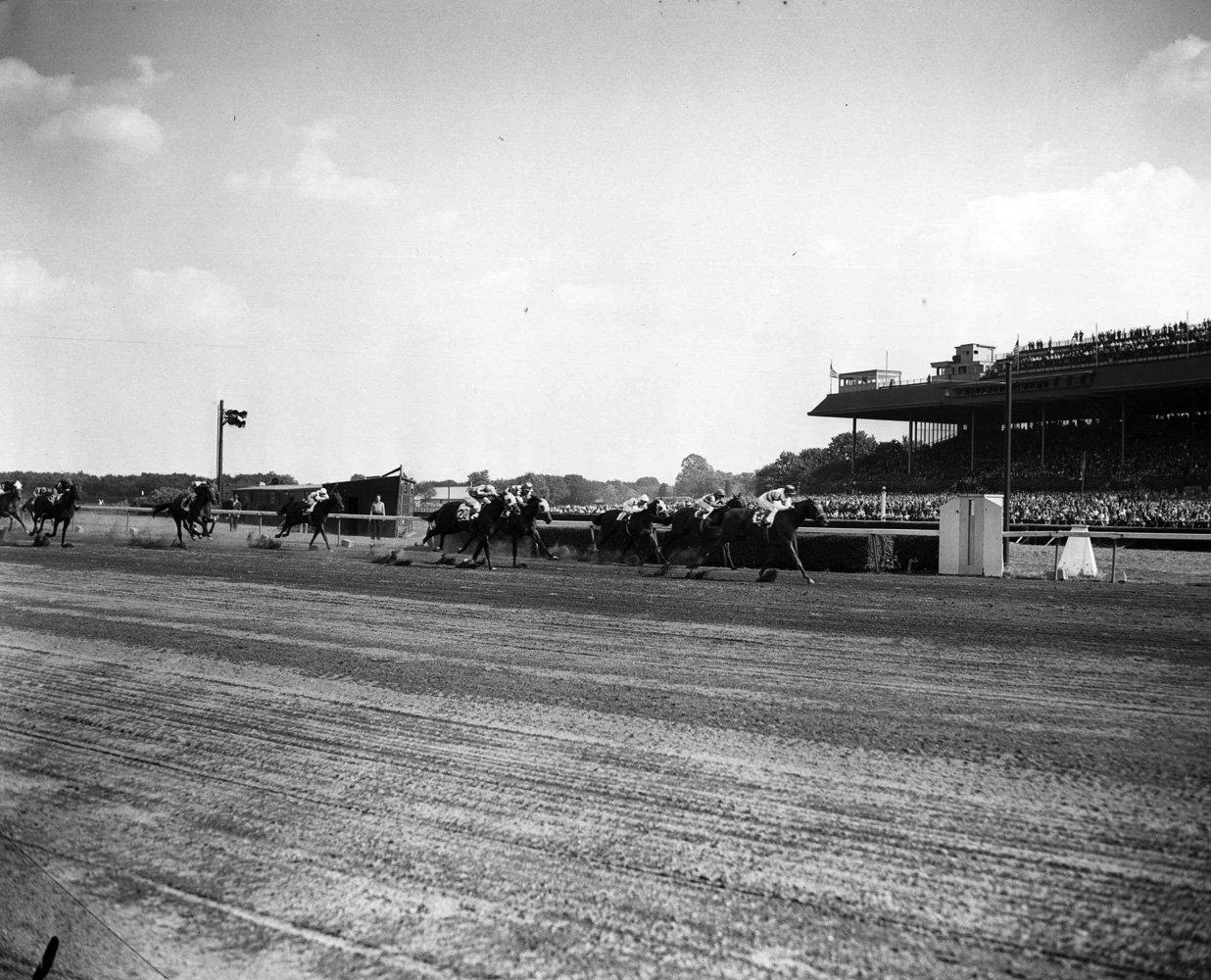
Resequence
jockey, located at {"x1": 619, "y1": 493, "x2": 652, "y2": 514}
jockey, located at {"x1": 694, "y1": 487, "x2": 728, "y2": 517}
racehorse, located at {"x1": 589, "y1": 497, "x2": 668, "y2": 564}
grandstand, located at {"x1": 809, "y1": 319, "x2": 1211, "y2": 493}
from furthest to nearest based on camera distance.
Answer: grandstand, located at {"x1": 809, "y1": 319, "x2": 1211, "y2": 493} → jockey, located at {"x1": 619, "y1": 493, "x2": 652, "y2": 514} → racehorse, located at {"x1": 589, "y1": 497, "x2": 668, "y2": 564} → jockey, located at {"x1": 694, "y1": 487, "x2": 728, "y2": 517}

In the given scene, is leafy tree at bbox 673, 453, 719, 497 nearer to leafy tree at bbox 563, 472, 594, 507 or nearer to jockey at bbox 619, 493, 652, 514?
leafy tree at bbox 563, 472, 594, 507

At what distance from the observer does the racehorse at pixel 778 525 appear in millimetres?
14719

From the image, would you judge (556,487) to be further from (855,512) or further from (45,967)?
(45,967)

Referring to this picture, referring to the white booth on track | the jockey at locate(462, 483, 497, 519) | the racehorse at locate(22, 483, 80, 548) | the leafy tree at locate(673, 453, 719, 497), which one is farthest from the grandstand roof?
the racehorse at locate(22, 483, 80, 548)

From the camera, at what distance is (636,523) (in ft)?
59.0

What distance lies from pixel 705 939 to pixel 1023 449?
1713 inches

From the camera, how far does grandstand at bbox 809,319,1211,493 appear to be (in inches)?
1341

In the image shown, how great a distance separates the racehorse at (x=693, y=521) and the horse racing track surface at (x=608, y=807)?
8.27 metres

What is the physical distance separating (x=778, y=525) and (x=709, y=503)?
1908 millimetres

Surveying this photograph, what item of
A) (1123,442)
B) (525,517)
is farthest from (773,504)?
(1123,442)

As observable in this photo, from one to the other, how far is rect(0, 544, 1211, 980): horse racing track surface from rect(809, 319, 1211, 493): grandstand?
27.8 m

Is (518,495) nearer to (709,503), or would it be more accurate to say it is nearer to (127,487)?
(709,503)

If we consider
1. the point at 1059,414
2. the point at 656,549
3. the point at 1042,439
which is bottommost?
the point at 656,549

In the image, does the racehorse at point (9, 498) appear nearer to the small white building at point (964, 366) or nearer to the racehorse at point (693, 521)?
the racehorse at point (693, 521)
